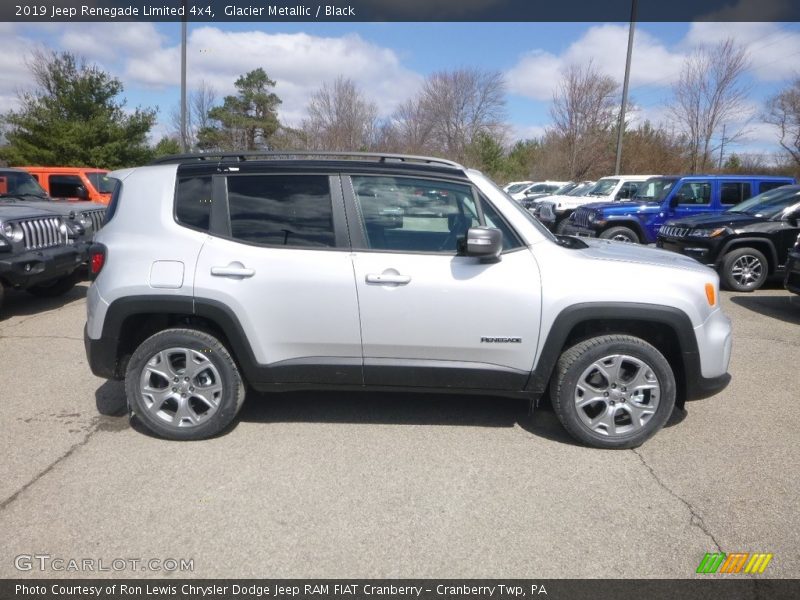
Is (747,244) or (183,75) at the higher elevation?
(183,75)

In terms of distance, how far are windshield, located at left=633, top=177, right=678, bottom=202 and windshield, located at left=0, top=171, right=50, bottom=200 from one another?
1221 cm

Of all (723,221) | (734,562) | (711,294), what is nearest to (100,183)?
(723,221)

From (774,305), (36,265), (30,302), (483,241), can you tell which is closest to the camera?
(483,241)

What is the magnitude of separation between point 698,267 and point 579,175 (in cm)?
3403

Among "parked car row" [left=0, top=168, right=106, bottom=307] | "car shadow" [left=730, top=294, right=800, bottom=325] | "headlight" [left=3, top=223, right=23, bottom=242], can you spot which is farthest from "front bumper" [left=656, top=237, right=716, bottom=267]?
"headlight" [left=3, top=223, right=23, bottom=242]

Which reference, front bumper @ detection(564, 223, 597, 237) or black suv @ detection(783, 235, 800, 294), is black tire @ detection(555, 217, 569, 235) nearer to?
front bumper @ detection(564, 223, 597, 237)

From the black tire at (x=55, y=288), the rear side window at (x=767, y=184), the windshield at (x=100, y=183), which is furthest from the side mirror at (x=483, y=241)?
the windshield at (x=100, y=183)

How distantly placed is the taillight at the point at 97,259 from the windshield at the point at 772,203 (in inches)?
387

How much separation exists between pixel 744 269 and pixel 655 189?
4.60m

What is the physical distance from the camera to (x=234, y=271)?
12.0 feet

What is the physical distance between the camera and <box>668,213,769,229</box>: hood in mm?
9406

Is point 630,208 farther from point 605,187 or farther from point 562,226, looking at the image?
point 605,187

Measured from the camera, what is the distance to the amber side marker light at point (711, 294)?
3.71 m

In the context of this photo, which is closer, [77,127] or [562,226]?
[562,226]
